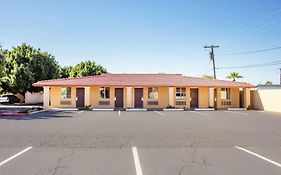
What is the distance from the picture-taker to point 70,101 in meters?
29.7

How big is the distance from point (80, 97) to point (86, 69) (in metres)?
30.3

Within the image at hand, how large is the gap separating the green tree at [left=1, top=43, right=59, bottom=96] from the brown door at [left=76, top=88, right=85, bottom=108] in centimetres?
1150

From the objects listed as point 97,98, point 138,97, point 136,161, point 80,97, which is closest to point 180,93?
point 138,97

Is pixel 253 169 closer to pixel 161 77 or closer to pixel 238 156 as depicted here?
pixel 238 156

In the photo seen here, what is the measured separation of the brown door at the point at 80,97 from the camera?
97.4ft

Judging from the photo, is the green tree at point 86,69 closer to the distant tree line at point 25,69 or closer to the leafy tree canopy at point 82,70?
the leafy tree canopy at point 82,70

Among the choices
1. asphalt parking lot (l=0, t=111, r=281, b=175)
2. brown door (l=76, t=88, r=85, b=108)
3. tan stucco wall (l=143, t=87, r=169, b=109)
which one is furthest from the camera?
tan stucco wall (l=143, t=87, r=169, b=109)

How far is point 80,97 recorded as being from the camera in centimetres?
2980

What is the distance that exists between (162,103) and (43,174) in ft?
Result: 81.1

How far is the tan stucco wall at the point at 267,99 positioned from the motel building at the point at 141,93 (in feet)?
2.73

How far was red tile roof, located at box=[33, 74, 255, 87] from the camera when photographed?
2933 cm

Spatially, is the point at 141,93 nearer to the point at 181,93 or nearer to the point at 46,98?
the point at 181,93

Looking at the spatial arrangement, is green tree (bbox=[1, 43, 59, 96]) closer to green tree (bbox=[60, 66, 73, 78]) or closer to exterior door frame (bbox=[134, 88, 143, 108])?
green tree (bbox=[60, 66, 73, 78])

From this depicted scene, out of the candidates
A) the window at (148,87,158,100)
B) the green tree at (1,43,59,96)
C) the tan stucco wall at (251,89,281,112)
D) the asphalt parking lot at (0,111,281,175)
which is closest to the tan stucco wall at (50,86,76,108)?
the window at (148,87,158,100)
